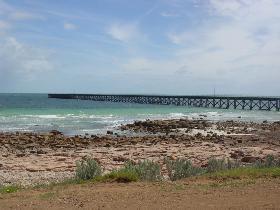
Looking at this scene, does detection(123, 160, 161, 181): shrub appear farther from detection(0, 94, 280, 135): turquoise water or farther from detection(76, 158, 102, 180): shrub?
detection(0, 94, 280, 135): turquoise water

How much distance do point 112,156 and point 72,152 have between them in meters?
2.50

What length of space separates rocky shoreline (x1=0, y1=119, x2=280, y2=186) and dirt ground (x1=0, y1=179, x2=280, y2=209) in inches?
160

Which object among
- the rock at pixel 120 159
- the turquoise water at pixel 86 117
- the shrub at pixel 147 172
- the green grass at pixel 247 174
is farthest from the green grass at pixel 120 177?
the turquoise water at pixel 86 117

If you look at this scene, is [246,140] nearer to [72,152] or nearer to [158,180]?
[72,152]

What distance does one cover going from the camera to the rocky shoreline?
607 inches

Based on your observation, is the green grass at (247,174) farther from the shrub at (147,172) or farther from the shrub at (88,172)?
the shrub at (88,172)

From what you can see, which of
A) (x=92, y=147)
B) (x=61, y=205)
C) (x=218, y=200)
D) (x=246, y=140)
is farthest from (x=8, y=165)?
(x=246, y=140)

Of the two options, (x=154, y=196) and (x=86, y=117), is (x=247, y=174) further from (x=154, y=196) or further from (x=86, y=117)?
(x=86, y=117)

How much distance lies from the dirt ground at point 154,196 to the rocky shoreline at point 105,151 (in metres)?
Answer: 4.06

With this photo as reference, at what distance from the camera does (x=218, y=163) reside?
12391mm

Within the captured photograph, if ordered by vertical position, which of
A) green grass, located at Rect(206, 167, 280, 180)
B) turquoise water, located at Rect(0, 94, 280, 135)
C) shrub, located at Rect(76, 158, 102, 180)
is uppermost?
green grass, located at Rect(206, 167, 280, 180)

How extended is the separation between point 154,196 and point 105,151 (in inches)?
479

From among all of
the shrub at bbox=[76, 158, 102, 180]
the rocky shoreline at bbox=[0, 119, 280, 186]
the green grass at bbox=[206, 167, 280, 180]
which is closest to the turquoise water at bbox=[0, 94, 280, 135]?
the rocky shoreline at bbox=[0, 119, 280, 186]

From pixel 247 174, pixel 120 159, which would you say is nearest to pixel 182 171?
pixel 247 174
